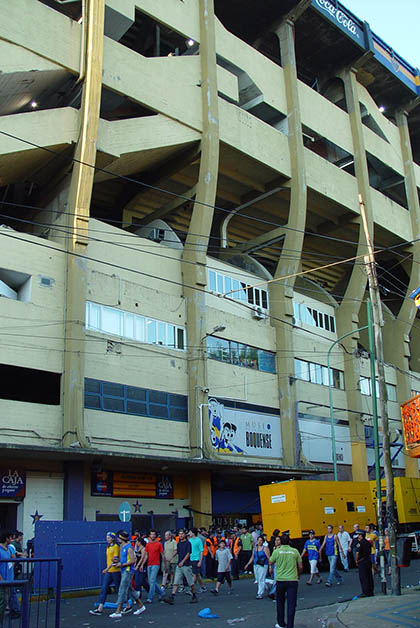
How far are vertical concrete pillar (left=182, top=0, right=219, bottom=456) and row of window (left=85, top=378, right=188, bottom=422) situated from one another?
696mm

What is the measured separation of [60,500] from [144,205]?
16228 millimetres

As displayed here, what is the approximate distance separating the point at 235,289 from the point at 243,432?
294 inches

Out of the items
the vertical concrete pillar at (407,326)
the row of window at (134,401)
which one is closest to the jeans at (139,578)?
the row of window at (134,401)

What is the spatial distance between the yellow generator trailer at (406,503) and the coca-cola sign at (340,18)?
86.4 feet

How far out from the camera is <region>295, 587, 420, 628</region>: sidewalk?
36.8ft

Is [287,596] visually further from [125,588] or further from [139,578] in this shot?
[139,578]


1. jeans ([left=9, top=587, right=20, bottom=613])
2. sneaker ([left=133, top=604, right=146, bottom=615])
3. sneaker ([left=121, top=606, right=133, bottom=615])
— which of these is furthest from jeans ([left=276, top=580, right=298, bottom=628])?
jeans ([left=9, top=587, right=20, bottom=613])

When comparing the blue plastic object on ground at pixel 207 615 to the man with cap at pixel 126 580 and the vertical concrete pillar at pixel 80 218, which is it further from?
the vertical concrete pillar at pixel 80 218

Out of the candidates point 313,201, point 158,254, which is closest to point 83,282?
point 158,254

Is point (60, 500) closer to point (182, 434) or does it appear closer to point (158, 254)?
point (182, 434)

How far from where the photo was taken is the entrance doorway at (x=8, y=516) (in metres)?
24.4

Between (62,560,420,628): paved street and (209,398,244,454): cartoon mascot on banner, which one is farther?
(209,398,244,454): cartoon mascot on banner

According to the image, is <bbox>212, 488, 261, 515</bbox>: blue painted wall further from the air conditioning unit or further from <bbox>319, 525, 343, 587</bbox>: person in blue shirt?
<bbox>319, 525, 343, 587</bbox>: person in blue shirt

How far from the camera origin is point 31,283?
25.5 meters
